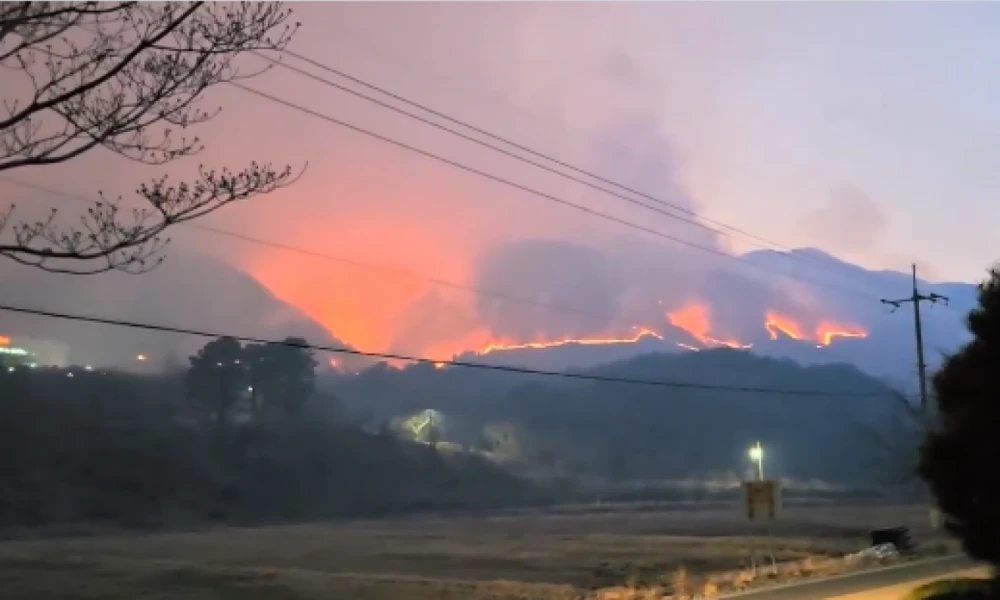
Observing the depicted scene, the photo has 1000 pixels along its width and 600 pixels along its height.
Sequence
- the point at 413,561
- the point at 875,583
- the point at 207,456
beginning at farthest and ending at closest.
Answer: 1. the point at 207,456
2. the point at 413,561
3. the point at 875,583

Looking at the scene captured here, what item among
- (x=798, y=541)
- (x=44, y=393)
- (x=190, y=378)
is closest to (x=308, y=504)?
(x=190, y=378)

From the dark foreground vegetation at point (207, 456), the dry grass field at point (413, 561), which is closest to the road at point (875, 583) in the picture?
the dry grass field at point (413, 561)

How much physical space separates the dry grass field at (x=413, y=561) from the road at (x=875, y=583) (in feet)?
19.7

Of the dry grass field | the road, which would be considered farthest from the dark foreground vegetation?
the road

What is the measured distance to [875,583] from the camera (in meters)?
22.3

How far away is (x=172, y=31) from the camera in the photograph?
33.6 feet

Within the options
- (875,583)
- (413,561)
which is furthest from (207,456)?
(875,583)

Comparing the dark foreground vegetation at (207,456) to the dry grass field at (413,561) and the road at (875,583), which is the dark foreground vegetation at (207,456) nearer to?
the dry grass field at (413,561)

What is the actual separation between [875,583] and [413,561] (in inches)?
1108

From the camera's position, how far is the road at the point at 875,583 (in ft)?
64.2

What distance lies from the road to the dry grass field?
600cm

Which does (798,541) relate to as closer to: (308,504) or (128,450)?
(308,504)

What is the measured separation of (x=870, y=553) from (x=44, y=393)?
152 meters

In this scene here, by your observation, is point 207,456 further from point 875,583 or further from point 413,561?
point 875,583
